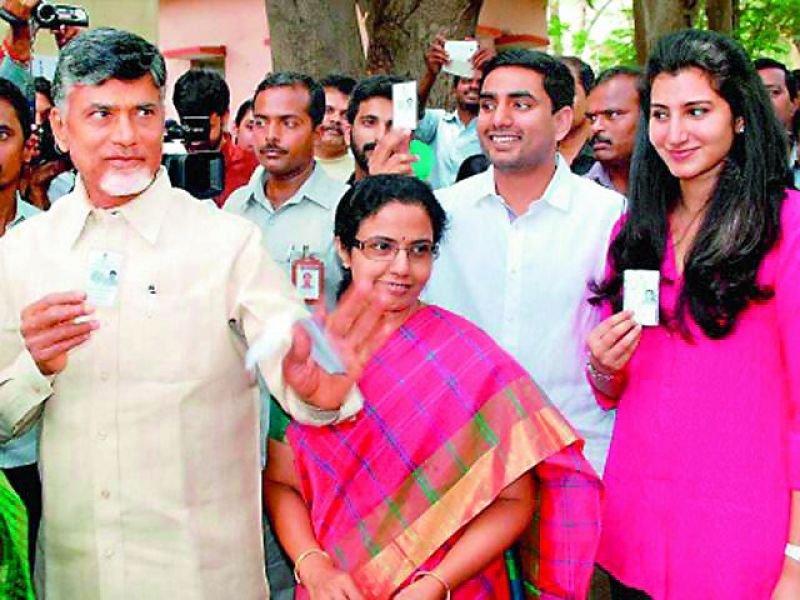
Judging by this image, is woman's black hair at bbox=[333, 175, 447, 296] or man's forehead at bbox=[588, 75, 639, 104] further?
man's forehead at bbox=[588, 75, 639, 104]

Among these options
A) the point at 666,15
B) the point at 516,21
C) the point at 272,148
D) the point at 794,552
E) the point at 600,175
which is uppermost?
the point at 516,21

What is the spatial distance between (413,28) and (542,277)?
5086 mm

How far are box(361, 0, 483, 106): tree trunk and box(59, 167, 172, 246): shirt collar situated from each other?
221 inches

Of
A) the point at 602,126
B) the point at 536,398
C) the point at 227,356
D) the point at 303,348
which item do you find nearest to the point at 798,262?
the point at 536,398

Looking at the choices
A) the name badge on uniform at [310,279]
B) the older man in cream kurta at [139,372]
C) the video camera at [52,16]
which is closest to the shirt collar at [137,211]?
the older man in cream kurta at [139,372]

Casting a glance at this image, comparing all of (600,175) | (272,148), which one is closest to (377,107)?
(272,148)

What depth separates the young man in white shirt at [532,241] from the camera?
3145mm

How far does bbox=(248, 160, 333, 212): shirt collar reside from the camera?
4016mm

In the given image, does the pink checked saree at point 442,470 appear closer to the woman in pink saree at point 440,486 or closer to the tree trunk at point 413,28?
the woman in pink saree at point 440,486

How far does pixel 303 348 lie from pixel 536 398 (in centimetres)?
61

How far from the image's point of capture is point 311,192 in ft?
13.2

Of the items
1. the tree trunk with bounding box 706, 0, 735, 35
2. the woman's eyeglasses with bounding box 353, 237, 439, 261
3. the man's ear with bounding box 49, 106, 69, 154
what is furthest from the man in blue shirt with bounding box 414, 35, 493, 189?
the tree trunk with bounding box 706, 0, 735, 35

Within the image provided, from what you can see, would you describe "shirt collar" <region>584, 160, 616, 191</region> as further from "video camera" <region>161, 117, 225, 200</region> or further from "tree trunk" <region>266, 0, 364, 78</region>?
"tree trunk" <region>266, 0, 364, 78</region>

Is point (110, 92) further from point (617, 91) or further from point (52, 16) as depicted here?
point (617, 91)
